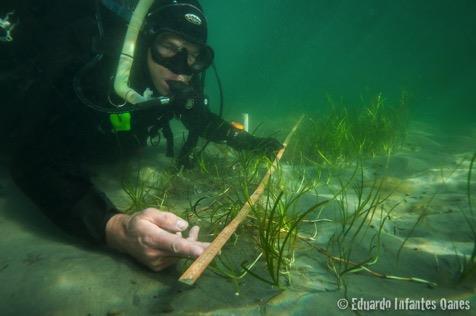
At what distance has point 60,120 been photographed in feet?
8.57

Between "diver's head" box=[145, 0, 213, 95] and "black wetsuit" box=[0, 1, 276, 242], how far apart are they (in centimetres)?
37

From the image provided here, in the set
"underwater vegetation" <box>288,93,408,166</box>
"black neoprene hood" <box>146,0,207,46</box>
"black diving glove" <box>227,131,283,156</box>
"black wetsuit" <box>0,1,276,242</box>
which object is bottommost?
"underwater vegetation" <box>288,93,408,166</box>

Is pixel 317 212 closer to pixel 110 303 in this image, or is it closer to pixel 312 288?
pixel 312 288

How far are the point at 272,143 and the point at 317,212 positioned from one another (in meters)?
1.68

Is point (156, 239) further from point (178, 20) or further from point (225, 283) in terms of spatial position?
point (178, 20)

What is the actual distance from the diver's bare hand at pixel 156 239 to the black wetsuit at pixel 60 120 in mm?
267

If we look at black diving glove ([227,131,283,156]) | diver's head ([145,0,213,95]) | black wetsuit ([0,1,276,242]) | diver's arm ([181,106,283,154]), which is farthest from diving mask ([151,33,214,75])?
black diving glove ([227,131,283,156])

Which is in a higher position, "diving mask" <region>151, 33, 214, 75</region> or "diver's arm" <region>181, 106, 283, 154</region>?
"diving mask" <region>151, 33, 214, 75</region>

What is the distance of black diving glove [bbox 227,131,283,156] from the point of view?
421cm

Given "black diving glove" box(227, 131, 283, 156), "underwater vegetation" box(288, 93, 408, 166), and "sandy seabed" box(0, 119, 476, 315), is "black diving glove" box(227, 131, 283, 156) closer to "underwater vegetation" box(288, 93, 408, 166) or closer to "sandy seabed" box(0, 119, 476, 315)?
"underwater vegetation" box(288, 93, 408, 166)

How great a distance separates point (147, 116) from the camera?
349 cm

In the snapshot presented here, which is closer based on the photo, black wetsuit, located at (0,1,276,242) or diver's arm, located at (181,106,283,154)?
black wetsuit, located at (0,1,276,242)

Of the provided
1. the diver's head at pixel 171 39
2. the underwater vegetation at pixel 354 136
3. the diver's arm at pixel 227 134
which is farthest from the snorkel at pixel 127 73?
the underwater vegetation at pixel 354 136

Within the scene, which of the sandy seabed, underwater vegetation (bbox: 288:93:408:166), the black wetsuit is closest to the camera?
the sandy seabed
